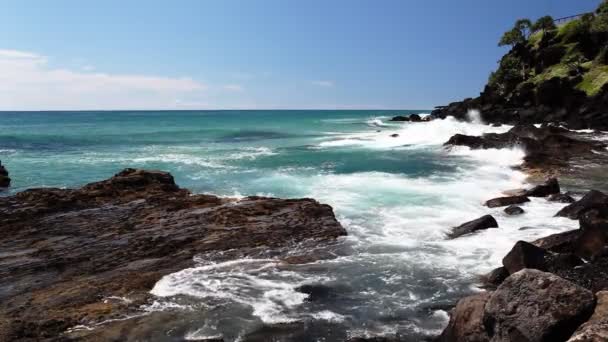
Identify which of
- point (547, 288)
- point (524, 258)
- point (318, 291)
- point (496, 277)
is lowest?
point (318, 291)

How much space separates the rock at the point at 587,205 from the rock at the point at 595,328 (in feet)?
29.3

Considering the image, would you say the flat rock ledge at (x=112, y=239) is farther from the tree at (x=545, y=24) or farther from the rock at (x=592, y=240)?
the tree at (x=545, y=24)

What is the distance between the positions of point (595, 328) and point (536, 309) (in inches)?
34.4

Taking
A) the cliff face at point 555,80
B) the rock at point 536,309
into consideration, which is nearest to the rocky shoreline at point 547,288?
the rock at point 536,309

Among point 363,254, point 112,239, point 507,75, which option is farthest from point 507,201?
point 507,75

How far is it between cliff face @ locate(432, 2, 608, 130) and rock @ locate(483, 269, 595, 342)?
45.0 metres

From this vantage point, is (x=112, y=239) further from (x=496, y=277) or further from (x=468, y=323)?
(x=496, y=277)

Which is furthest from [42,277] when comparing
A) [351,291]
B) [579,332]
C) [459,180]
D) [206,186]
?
[459,180]

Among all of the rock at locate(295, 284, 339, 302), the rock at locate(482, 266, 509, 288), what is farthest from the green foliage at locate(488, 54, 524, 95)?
the rock at locate(295, 284, 339, 302)

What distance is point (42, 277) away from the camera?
440 inches

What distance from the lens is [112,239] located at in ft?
45.4

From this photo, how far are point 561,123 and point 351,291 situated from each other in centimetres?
4652

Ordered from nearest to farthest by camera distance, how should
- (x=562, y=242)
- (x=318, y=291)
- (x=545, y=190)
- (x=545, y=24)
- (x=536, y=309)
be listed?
(x=536, y=309) < (x=318, y=291) < (x=562, y=242) < (x=545, y=190) < (x=545, y=24)

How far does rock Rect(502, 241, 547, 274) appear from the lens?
992cm
